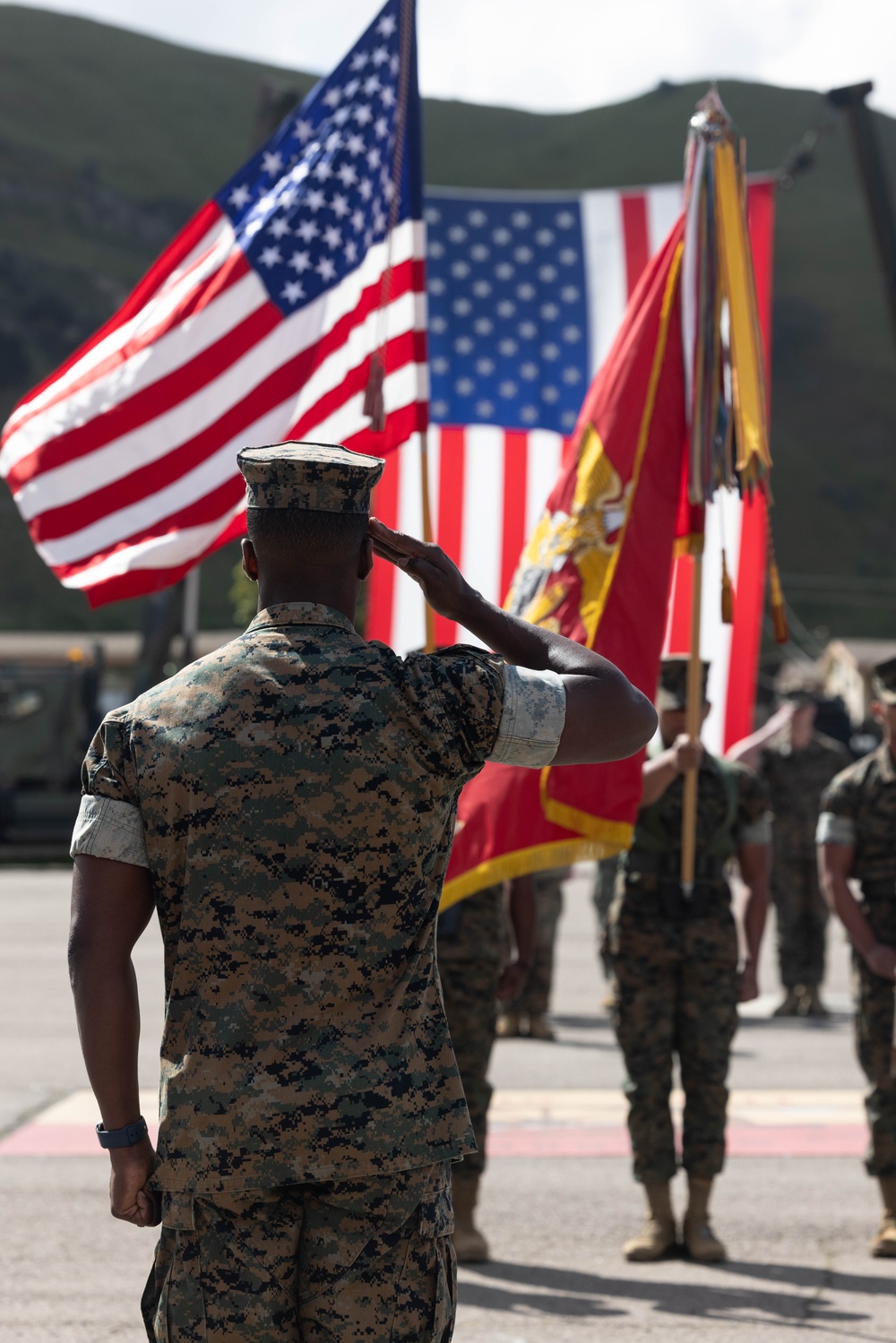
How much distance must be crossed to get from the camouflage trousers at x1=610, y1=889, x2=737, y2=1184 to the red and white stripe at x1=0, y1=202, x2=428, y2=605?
1.93 meters

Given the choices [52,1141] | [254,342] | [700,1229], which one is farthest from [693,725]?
[52,1141]

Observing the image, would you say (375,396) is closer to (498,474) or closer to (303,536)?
(303,536)

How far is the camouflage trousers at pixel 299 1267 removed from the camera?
2416mm

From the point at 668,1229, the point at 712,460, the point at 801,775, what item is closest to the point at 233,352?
the point at 712,460

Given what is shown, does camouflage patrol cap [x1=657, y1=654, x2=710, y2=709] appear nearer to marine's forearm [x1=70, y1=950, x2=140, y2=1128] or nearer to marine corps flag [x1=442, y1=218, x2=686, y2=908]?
marine corps flag [x1=442, y1=218, x2=686, y2=908]

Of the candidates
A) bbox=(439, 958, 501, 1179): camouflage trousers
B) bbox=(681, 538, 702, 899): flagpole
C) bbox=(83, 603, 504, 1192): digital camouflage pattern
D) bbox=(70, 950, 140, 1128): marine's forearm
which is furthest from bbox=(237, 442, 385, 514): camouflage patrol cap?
bbox=(439, 958, 501, 1179): camouflage trousers

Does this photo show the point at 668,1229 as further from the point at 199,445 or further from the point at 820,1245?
the point at 199,445

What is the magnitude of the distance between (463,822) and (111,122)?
14161 centimetres

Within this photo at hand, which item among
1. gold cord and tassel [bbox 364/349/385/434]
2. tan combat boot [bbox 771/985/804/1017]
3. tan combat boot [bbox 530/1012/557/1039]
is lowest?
tan combat boot [bbox 530/1012/557/1039]

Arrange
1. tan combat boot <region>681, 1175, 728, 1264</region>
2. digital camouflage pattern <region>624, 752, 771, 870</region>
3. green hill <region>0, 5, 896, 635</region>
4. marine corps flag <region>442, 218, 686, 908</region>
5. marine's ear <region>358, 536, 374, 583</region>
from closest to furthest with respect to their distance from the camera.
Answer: marine's ear <region>358, 536, 374, 583</region>
marine corps flag <region>442, 218, 686, 908</region>
tan combat boot <region>681, 1175, 728, 1264</region>
digital camouflage pattern <region>624, 752, 771, 870</region>
green hill <region>0, 5, 896, 635</region>

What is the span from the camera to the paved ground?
4.77 meters

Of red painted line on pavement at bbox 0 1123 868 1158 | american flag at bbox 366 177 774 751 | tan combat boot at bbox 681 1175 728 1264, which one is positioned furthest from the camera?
american flag at bbox 366 177 774 751

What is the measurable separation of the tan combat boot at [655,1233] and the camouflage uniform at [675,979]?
0.05m

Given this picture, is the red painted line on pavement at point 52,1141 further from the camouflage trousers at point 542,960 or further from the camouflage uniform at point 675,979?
the camouflage trousers at point 542,960
